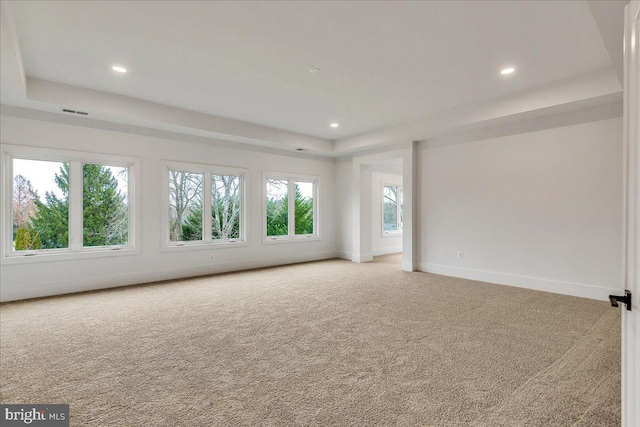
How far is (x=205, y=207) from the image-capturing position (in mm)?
6371

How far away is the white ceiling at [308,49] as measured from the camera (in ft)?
8.96

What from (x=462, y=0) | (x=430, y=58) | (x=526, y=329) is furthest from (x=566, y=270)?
(x=462, y=0)

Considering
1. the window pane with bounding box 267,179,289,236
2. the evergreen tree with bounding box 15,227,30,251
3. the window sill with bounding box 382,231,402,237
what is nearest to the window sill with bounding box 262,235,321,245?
the window pane with bounding box 267,179,289,236

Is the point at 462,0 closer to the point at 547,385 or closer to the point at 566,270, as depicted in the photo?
the point at 547,385

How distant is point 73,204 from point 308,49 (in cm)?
433

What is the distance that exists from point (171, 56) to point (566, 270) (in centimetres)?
594

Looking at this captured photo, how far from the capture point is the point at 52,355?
2723 mm

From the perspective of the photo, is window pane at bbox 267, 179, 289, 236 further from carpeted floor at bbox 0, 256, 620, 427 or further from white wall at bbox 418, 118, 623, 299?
white wall at bbox 418, 118, 623, 299

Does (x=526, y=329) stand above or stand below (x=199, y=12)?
below

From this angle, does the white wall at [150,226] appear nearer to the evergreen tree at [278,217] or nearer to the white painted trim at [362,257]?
the evergreen tree at [278,217]

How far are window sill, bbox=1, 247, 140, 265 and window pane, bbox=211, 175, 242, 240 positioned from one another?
157 cm

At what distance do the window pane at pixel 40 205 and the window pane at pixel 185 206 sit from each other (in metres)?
1.55

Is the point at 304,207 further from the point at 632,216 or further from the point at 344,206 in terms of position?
the point at 632,216

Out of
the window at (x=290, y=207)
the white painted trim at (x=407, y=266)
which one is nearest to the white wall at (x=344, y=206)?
the window at (x=290, y=207)
